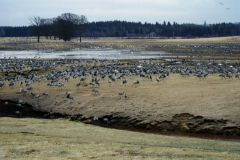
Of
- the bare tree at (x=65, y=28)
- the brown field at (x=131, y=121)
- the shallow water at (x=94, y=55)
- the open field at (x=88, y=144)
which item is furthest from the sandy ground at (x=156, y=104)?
the bare tree at (x=65, y=28)

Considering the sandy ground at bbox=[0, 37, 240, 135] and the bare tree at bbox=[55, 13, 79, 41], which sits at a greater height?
the bare tree at bbox=[55, 13, 79, 41]

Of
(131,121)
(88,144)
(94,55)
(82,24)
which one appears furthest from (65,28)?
(88,144)

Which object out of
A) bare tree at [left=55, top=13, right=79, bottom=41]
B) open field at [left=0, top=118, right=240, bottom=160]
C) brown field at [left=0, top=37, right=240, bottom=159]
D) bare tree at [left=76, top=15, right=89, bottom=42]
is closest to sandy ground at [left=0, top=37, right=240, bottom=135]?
brown field at [left=0, top=37, right=240, bottom=159]

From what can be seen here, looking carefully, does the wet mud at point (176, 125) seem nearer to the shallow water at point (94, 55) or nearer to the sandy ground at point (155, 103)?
the sandy ground at point (155, 103)

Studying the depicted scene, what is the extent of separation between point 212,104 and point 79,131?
9.09m

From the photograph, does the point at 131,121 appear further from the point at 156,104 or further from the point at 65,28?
the point at 65,28

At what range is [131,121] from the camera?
23.0 metres

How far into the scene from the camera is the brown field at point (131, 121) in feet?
46.8

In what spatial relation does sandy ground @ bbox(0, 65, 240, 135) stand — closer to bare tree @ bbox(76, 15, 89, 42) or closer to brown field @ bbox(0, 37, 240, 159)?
brown field @ bbox(0, 37, 240, 159)

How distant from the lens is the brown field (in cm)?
1428

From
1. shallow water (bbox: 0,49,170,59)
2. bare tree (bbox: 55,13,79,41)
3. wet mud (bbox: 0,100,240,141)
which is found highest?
bare tree (bbox: 55,13,79,41)

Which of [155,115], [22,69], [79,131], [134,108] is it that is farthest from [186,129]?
[22,69]

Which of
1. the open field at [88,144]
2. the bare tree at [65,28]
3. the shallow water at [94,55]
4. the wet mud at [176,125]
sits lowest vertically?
the wet mud at [176,125]

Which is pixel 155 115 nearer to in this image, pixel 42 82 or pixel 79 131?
pixel 79 131
